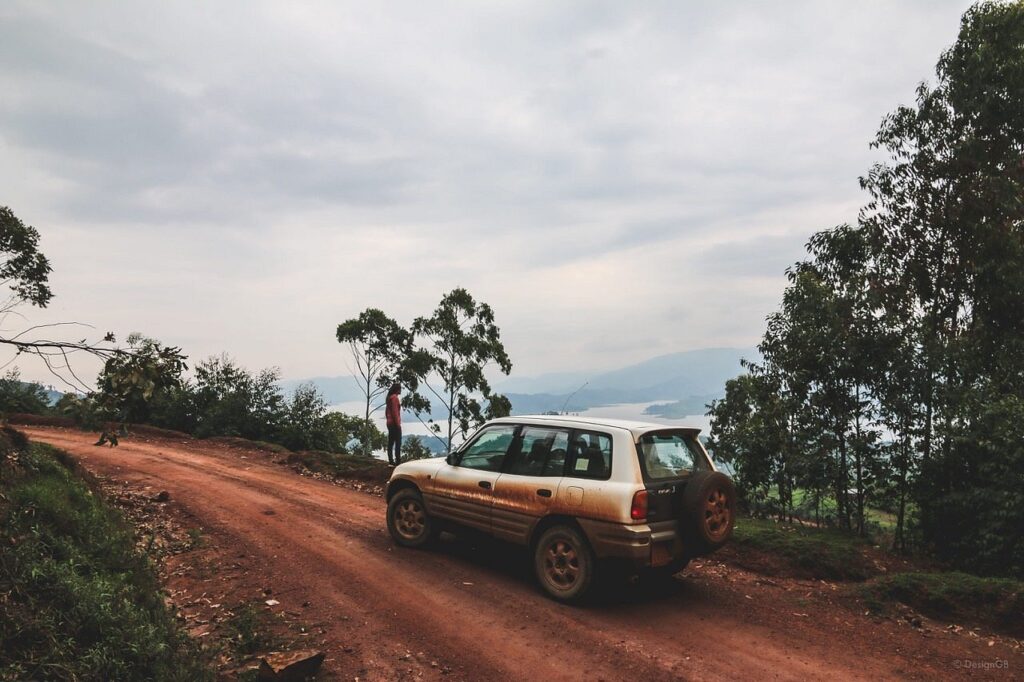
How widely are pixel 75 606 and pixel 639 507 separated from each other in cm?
515

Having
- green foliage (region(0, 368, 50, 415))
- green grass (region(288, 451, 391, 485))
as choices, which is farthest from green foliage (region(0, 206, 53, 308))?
green grass (region(288, 451, 391, 485))

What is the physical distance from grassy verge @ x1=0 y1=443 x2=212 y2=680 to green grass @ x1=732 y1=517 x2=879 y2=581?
6952 mm

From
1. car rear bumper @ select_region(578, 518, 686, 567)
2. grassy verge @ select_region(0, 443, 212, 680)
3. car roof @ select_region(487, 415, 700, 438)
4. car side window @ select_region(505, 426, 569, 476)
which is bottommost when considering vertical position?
grassy verge @ select_region(0, 443, 212, 680)

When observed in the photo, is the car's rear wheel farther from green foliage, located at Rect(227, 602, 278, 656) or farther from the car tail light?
green foliage, located at Rect(227, 602, 278, 656)

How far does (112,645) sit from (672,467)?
5.47 metres

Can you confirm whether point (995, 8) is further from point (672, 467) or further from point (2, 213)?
point (2, 213)

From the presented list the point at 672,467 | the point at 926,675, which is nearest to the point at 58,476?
the point at 672,467

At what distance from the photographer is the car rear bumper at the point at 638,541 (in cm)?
604

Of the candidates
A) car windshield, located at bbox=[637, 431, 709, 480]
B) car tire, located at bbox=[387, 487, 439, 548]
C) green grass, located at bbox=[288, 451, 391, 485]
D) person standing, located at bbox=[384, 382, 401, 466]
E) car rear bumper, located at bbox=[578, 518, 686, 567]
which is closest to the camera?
car rear bumper, located at bbox=[578, 518, 686, 567]

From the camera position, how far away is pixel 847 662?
212 inches

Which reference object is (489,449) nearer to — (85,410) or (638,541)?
(638,541)

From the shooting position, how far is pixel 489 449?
7770 millimetres

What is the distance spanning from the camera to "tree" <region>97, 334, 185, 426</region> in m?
4.21

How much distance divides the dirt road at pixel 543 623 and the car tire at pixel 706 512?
2.67 feet
